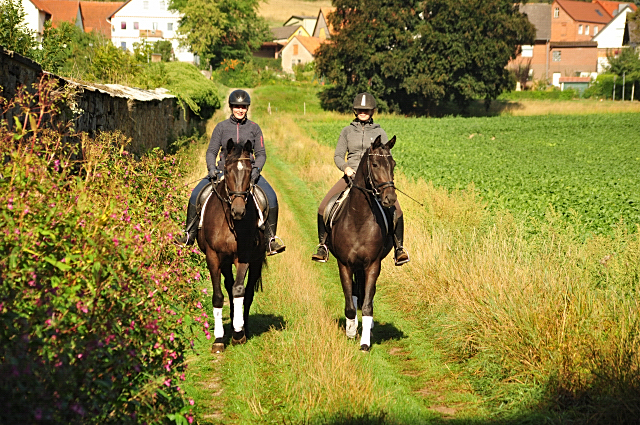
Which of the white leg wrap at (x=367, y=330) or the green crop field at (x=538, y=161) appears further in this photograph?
the green crop field at (x=538, y=161)

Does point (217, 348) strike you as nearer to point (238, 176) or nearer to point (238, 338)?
point (238, 338)

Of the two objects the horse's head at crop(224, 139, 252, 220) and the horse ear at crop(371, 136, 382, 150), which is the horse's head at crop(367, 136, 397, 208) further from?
the horse's head at crop(224, 139, 252, 220)

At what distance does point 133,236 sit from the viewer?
561 cm

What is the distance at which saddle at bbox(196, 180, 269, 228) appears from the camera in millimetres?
8711

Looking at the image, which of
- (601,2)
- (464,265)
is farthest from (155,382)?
(601,2)

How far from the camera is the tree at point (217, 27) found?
7988 centimetres

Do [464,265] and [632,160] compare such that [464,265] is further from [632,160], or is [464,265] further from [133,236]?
[632,160]

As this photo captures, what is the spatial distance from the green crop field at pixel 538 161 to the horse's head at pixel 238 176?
7.75m

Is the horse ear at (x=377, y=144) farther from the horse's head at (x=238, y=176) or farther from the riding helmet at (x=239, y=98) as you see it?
the riding helmet at (x=239, y=98)

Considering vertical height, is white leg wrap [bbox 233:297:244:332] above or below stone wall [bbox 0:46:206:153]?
below

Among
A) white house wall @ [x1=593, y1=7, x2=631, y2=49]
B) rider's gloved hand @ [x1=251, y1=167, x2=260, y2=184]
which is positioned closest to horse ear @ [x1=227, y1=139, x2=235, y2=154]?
rider's gloved hand @ [x1=251, y1=167, x2=260, y2=184]

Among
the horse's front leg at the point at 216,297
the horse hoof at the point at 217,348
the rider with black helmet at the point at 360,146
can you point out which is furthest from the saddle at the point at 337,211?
the horse hoof at the point at 217,348

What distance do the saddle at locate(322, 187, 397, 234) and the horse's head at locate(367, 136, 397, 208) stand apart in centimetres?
74

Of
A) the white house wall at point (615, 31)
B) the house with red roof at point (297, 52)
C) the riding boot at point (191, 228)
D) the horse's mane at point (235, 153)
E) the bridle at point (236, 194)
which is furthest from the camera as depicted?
the house with red roof at point (297, 52)
